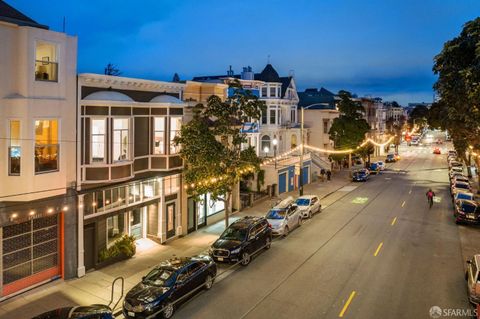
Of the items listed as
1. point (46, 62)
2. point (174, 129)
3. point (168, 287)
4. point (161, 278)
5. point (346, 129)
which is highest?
point (46, 62)

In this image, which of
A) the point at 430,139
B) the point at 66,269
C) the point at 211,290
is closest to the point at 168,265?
the point at 211,290

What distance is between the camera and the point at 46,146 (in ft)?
55.9

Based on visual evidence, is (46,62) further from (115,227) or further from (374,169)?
(374,169)

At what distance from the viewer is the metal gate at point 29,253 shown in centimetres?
1605

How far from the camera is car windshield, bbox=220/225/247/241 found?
67.6 feet

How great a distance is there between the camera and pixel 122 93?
2094cm

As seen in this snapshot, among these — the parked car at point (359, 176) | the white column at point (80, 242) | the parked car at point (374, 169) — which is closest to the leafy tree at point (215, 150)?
the white column at point (80, 242)

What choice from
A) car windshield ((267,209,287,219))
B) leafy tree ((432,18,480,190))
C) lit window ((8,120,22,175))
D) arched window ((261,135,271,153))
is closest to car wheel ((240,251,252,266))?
car windshield ((267,209,287,219))

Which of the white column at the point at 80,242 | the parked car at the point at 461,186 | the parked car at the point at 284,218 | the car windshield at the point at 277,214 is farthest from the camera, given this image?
the parked car at the point at 461,186

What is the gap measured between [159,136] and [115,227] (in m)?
5.47

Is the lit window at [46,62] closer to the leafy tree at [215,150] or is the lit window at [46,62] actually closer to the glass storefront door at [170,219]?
the leafy tree at [215,150]

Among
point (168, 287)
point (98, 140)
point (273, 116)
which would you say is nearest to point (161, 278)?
point (168, 287)

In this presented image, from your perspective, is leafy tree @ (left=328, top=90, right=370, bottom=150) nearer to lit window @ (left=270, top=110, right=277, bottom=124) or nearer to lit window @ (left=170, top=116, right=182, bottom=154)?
lit window @ (left=270, top=110, right=277, bottom=124)

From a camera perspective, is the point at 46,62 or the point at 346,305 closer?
the point at 346,305
